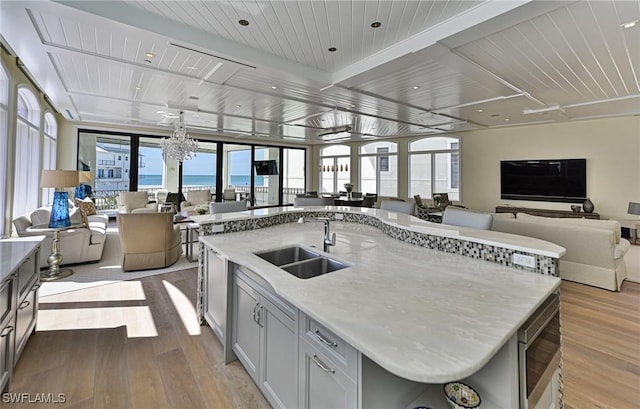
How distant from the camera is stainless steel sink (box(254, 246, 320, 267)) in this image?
2277 millimetres

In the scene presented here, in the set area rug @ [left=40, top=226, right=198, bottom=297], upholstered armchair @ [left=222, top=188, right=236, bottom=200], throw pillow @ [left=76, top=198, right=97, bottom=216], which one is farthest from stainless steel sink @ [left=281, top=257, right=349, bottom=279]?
upholstered armchair @ [left=222, top=188, right=236, bottom=200]

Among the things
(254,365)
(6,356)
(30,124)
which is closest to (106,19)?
(6,356)

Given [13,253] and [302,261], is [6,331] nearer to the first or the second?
[13,253]

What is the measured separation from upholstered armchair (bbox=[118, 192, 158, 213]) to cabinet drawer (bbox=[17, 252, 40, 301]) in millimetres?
5500

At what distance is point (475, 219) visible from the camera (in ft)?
8.95

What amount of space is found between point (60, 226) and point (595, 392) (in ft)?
19.8

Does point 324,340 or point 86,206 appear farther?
point 86,206

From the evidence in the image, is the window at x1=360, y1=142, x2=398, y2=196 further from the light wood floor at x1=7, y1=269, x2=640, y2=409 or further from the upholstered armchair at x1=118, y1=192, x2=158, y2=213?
the light wood floor at x1=7, y1=269, x2=640, y2=409

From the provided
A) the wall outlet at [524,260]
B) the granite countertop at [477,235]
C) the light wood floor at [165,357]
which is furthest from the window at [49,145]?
the wall outlet at [524,260]

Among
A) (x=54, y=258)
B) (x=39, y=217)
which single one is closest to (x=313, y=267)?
(x=54, y=258)

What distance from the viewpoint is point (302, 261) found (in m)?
2.12

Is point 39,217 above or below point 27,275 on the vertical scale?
above

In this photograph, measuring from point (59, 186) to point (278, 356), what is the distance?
423 cm

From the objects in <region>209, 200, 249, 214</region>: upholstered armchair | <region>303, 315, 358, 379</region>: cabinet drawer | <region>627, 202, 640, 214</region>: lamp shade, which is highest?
<region>627, 202, 640, 214</region>: lamp shade
